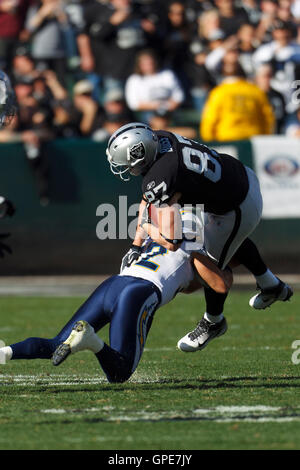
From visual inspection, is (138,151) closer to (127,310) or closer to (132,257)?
(132,257)

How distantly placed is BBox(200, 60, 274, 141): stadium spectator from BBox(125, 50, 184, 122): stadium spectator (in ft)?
2.37

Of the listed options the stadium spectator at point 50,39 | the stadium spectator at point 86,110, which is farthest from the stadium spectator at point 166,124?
the stadium spectator at point 50,39

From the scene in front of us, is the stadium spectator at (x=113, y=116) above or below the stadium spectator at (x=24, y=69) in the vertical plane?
below

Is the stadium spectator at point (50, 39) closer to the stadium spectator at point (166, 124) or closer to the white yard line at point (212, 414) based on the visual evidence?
the stadium spectator at point (166, 124)

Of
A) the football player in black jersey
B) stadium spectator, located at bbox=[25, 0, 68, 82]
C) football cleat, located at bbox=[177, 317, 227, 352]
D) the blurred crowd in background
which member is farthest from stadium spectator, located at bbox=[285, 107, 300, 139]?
football cleat, located at bbox=[177, 317, 227, 352]

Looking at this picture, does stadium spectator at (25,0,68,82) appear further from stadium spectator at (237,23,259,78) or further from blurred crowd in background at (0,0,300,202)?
stadium spectator at (237,23,259,78)

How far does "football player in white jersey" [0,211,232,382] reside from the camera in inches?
217

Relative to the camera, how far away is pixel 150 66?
12688 millimetres

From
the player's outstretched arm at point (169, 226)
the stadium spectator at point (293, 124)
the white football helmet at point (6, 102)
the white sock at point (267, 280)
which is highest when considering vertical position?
the white football helmet at point (6, 102)

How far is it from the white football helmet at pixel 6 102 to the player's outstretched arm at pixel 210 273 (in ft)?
4.77

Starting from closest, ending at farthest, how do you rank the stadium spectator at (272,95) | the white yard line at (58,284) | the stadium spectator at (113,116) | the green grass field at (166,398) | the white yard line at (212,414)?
the green grass field at (166,398) → the white yard line at (212,414) → the white yard line at (58,284) → the stadium spectator at (113,116) → the stadium spectator at (272,95)

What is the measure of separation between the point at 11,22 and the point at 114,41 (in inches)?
64.6

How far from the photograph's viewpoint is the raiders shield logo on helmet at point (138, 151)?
5.84 m
